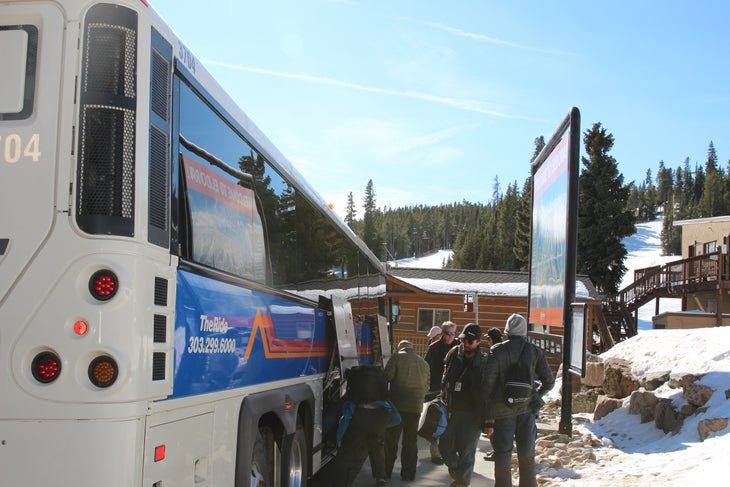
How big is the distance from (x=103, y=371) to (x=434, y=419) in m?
6.46

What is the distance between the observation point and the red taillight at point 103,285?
10.6 ft

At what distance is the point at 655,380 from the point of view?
1186cm

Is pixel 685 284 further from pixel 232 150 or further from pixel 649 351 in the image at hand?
pixel 232 150

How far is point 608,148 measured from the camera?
164 ft

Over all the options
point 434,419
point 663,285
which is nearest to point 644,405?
point 434,419

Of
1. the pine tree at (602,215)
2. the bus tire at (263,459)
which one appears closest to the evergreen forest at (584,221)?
the pine tree at (602,215)

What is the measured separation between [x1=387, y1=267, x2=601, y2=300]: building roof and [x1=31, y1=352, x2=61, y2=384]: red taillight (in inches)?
1106

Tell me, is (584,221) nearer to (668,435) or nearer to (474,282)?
Answer: (474,282)

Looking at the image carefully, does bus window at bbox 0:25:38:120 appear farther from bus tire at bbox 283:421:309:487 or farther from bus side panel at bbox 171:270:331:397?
bus tire at bbox 283:421:309:487

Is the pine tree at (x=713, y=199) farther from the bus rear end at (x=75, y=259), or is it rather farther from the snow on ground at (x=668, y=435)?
the bus rear end at (x=75, y=259)

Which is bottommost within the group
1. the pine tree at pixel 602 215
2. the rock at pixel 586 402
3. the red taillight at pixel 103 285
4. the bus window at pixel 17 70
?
the rock at pixel 586 402

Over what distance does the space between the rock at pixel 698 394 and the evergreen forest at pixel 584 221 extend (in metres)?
10.9

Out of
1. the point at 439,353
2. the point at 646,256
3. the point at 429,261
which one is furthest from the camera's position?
the point at 429,261

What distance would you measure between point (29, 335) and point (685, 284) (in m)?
38.3
